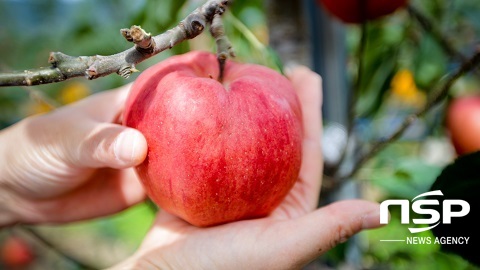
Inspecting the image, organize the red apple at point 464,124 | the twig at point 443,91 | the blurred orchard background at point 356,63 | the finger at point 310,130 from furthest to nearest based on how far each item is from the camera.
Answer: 1. the red apple at point 464,124
2. the blurred orchard background at point 356,63
3. the finger at point 310,130
4. the twig at point 443,91

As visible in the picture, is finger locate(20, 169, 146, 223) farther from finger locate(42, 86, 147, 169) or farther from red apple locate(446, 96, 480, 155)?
red apple locate(446, 96, 480, 155)

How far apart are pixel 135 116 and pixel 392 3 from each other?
0.47 meters

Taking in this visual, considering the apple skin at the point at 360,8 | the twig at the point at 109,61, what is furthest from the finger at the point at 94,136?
the apple skin at the point at 360,8

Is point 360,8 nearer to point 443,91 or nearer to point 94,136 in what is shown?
point 443,91

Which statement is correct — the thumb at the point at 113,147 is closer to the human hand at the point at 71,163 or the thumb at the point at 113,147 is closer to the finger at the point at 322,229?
the human hand at the point at 71,163

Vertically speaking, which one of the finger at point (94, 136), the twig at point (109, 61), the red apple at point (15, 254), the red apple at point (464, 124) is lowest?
the red apple at point (15, 254)

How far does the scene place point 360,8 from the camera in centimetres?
82

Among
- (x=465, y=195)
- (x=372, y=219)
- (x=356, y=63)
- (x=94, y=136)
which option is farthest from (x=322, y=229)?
(x=356, y=63)

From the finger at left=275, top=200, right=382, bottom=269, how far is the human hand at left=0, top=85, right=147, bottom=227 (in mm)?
201

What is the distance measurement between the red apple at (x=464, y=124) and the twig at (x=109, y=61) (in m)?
0.67

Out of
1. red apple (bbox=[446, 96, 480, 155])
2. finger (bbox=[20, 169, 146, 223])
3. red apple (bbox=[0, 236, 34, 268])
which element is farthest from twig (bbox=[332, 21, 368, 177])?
red apple (bbox=[0, 236, 34, 268])

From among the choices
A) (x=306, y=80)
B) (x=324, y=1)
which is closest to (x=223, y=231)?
(x=306, y=80)

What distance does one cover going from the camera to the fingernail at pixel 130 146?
0.52 m

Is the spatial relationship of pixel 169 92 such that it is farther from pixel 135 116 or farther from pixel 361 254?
pixel 361 254
